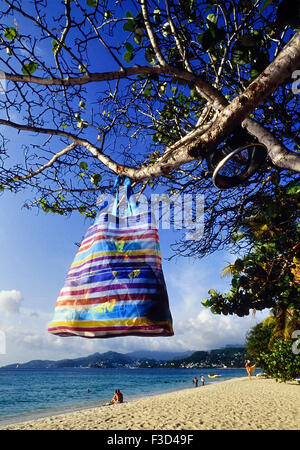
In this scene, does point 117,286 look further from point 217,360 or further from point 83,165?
point 217,360

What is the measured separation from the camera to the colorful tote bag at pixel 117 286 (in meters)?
1.33

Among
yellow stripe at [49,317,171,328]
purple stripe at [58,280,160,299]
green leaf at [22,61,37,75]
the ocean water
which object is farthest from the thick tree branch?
the ocean water

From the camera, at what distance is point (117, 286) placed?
1.42 m

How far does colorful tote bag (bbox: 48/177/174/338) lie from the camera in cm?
133

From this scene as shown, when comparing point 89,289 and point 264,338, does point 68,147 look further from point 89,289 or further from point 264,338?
point 264,338

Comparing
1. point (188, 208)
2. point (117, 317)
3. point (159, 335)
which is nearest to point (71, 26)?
point (117, 317)

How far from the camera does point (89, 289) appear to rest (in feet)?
4.84

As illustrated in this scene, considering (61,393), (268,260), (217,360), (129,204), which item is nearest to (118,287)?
(129,204)

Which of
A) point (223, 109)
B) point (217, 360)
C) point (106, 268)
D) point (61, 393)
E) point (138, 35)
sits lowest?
point (217, 360)

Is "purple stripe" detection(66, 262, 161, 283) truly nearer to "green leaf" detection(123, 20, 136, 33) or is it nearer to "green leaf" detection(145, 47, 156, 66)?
"green leaf" detection(123, 20, 136, 33)

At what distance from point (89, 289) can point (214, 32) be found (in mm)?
1888

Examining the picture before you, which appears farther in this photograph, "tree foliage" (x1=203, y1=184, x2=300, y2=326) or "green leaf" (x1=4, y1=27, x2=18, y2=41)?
"tree foliage" (x1=203, y1=184, x2=300, y2=326)

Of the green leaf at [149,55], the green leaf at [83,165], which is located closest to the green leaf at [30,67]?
the green leaf at [149,55]

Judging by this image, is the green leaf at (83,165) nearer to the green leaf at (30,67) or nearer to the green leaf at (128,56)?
the green leaf at (30,67)
